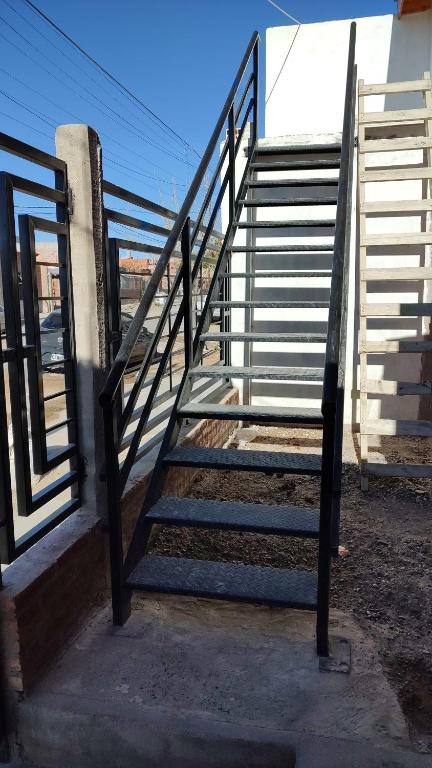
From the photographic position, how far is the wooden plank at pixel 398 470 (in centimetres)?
397

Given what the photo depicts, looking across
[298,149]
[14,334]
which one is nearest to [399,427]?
[298,149]

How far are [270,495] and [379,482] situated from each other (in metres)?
0.96

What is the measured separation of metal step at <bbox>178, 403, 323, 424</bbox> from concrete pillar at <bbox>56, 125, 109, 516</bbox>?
0.67 m

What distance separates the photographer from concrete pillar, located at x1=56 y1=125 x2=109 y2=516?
2293 millimetres

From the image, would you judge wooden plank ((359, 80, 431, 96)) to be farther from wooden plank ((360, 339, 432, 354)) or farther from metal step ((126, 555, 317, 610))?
metal step ((126, 555, 317, 610))

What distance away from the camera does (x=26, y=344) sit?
2.05 m

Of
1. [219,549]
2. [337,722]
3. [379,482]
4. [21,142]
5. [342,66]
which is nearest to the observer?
[337,722]

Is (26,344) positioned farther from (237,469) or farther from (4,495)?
(237,469)

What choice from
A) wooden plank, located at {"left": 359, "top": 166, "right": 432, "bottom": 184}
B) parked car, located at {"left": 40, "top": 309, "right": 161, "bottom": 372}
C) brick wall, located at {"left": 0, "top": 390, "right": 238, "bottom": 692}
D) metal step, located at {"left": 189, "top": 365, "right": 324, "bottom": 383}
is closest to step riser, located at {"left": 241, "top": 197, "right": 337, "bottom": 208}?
wooden plank, located at {"left": 359, "top": 166, "right": 432, "bottom": 184}

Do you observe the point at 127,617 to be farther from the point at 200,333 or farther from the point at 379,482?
the point at 379,482

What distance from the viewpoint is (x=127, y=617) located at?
7.94 feet

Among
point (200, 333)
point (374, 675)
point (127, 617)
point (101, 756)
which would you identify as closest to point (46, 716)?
point (101, 756)

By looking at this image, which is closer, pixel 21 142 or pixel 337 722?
pixel 337 722

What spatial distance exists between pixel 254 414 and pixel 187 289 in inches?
36.1
